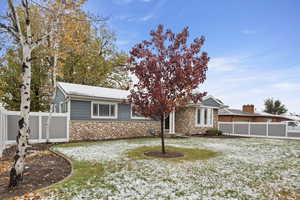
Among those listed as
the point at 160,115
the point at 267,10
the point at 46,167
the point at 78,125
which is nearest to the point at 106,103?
the point at 78,125

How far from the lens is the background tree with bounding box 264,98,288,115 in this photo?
45.4 metres

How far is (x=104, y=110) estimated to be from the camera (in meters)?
13.0

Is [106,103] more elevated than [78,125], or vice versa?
[106,103]

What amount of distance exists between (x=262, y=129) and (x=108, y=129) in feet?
46.4

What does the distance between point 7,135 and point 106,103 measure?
574cm

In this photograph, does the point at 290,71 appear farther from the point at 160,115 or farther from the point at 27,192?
the point at 27,192

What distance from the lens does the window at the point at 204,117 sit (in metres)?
17.8

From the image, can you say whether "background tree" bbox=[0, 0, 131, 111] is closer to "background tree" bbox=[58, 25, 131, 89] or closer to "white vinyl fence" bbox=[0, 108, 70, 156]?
"background tree" bbox=[58, 25, 131, 89]

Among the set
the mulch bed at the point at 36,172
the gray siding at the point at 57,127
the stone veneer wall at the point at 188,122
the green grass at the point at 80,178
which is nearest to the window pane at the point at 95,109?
the gray siding at the point at 57,127

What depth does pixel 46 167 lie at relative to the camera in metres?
5.61

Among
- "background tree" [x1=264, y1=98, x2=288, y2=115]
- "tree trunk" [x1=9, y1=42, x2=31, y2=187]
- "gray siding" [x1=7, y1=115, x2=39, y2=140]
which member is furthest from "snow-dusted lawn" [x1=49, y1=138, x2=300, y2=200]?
"background tree" [x1=264, y1=98, x2=288, y2=115]

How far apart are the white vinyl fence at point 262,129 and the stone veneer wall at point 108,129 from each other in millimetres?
8568

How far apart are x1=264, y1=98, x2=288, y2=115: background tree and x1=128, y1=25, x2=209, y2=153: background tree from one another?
48.3m

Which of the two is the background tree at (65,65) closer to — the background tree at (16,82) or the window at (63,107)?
the background tree at (16,82)
